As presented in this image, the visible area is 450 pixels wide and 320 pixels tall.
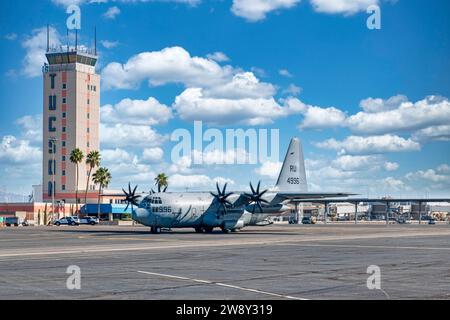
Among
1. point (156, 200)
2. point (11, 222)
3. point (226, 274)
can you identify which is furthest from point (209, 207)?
point (11, 222)

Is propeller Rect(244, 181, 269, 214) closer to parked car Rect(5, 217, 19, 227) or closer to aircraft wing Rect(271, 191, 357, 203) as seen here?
aircraft wing Rect(271, 191, 357, 203)

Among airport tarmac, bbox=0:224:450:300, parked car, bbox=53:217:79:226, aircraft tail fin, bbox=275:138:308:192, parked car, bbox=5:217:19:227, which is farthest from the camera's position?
parked car, bbox=5:217:19:227

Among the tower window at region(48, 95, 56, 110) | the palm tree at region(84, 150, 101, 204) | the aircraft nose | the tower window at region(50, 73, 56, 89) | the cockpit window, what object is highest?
the tower window at region(50, 73, 56, 89)

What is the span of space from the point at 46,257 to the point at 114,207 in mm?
106360

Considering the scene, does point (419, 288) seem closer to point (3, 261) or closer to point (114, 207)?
point (3, 261)

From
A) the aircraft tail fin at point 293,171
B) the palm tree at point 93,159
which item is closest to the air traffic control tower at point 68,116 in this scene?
the palm tree at point 93,159

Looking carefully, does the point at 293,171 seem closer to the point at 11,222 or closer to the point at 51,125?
the point at 11,222

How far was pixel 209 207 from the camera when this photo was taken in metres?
69.2

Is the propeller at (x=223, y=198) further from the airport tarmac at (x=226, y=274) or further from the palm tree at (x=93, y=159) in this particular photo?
the palm tree at (x=93, y=159)

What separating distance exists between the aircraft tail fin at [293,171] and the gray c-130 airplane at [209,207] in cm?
313

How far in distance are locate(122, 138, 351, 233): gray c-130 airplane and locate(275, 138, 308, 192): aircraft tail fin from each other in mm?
3135

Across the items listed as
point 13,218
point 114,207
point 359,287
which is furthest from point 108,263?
point 114,207

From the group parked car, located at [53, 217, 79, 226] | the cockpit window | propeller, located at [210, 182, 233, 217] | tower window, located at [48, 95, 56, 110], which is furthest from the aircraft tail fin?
tower window, located at [48, 95, 56, 110]

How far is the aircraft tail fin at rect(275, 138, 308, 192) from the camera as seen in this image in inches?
3103
